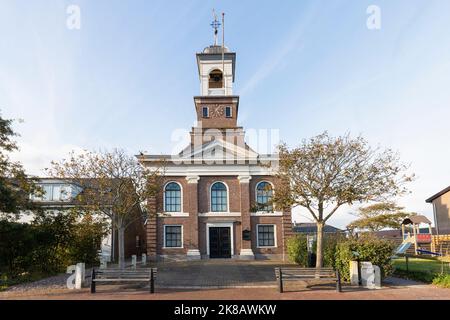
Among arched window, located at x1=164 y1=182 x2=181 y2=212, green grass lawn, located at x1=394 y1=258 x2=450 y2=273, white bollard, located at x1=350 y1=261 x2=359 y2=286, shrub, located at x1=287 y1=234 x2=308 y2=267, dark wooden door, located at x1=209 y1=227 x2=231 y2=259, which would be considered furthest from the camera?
arched window, located at x1=164 y1=182 x2=181 y2=212

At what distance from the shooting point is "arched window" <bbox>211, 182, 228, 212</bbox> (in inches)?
1082

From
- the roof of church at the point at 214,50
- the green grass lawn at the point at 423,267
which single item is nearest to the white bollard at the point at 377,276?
the green grass lawn at the point at 423,267

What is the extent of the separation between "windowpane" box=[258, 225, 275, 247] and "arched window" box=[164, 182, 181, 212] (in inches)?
255

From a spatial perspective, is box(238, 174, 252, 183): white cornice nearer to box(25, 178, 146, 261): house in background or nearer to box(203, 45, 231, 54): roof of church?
box(25, 178, 146, 261): house in background

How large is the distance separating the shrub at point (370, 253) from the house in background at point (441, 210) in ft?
76.9

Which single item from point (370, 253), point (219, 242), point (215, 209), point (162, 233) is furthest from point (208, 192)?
point (370, 253)

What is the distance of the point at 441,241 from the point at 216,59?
23.8 metres

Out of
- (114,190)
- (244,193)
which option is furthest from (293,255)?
(114,190)

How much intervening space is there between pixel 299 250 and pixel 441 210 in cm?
1985

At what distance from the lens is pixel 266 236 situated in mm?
27297

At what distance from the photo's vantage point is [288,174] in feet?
50.2

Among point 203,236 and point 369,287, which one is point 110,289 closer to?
point 369,287

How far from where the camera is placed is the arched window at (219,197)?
27.5 meters

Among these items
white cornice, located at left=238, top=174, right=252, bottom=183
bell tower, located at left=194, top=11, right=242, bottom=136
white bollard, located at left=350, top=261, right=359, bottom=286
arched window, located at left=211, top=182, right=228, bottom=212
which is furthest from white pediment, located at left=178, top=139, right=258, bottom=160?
white bollard, located at left=350, top=261, right=359, bottom=286
